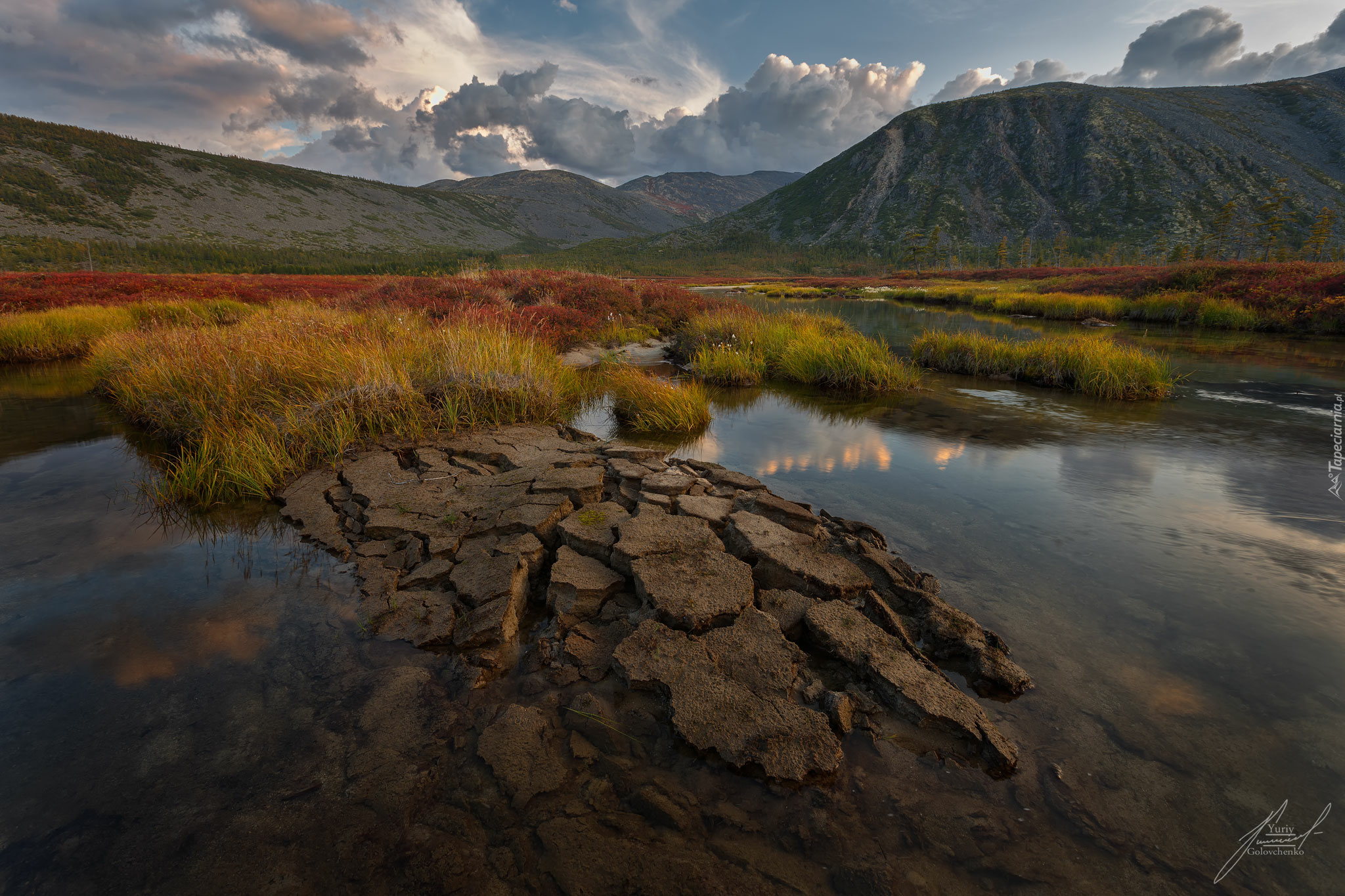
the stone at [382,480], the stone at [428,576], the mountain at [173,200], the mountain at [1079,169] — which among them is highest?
the mountain at [1079,169]

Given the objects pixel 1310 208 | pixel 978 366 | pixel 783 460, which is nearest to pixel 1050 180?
pixel 1310 208

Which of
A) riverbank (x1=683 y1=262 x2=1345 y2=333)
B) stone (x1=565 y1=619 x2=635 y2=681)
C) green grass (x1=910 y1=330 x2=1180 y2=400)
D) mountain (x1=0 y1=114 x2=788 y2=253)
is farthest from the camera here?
mountain (x1=0 y1=114 x2=788 y2=253)

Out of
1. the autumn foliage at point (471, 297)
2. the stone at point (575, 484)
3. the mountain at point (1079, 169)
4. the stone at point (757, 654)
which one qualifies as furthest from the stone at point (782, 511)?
the mountain at point (1079, 169)

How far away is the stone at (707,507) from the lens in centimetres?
457

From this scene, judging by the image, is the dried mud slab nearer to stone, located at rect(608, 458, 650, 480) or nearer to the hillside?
stone, located at rect(608, 458, 650, 480)

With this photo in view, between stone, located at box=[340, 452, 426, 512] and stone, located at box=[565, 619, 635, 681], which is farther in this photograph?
stone, located at box=[340, 452, 426, 512]

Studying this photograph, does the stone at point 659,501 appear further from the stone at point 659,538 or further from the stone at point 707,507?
the stone at point 659,538

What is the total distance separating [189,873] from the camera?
2070 millimetres

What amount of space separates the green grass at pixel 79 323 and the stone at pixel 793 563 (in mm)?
15126

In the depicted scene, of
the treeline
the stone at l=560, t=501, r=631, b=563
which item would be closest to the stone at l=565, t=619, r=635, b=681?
the stone at l=560, t=501, r=631, b=563

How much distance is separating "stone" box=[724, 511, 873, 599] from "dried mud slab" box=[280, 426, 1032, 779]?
0.05 feet

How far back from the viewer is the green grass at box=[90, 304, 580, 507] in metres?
5.88
